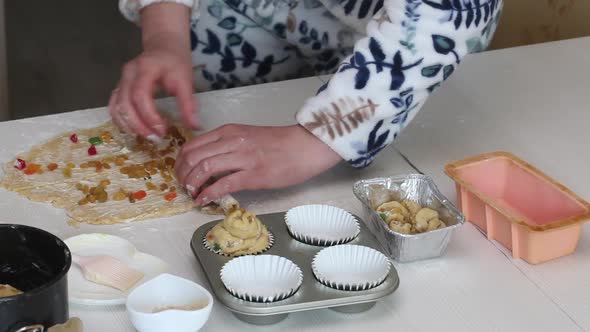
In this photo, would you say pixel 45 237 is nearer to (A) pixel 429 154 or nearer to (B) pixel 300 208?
(B) pixel 300 208

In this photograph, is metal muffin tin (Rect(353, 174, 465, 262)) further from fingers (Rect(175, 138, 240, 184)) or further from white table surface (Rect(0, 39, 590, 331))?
fingers (Rect(175, 138, 240, 184))

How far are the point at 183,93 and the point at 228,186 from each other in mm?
145

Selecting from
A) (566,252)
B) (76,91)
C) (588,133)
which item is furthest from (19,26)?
(566,252)

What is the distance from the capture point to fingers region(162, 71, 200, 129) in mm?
1102

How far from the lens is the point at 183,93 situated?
112 cm

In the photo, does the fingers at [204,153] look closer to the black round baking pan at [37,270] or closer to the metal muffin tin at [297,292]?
the metal muffin tin at [297,292]

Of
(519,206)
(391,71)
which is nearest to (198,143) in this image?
(391,71)

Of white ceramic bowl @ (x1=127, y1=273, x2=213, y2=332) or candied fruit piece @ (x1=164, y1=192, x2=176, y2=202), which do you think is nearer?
white ceramic bowl @ (x1=127, y1=273, x2=213, y2=332)

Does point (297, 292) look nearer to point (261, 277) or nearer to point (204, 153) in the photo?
point (261, 277)

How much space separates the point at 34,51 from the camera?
2.99 m

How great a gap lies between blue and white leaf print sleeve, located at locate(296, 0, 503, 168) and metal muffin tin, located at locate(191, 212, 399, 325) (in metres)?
0.15

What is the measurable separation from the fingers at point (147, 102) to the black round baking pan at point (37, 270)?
1.05 ft

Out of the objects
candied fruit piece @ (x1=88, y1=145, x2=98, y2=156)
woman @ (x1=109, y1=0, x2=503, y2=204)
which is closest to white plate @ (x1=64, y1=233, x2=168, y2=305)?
woman @ (x1=109, y1=0, x2=503, y2=204)

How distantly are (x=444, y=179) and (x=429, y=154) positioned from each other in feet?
0.23
